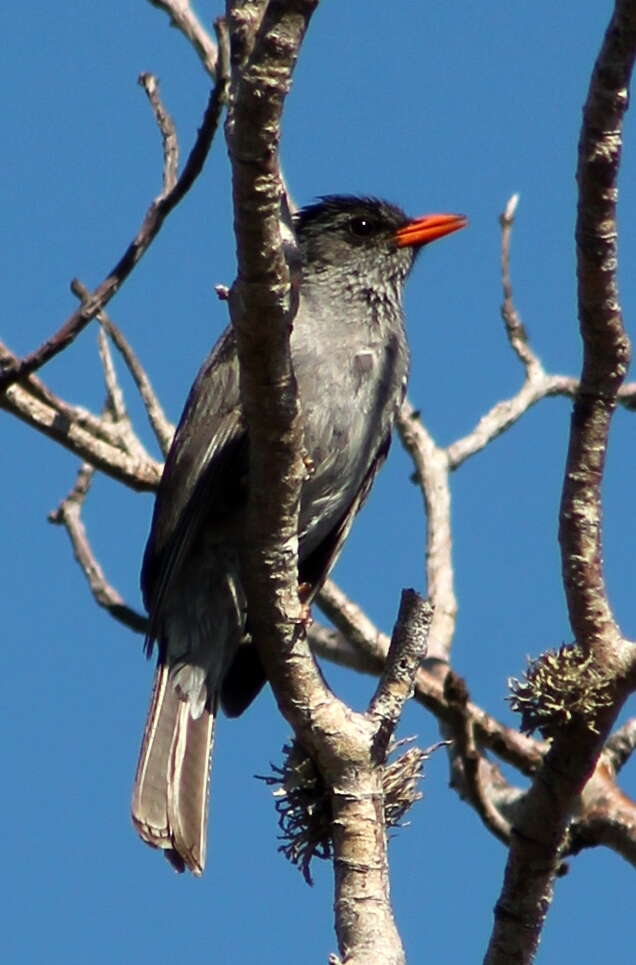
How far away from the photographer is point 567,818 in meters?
5.29

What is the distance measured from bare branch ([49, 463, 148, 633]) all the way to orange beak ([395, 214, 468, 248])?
2060mm

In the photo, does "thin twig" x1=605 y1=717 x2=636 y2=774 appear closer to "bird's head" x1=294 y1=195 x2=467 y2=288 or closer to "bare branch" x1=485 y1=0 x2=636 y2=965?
"bare branch" x1=485 y1=0 x2=636 y2=965

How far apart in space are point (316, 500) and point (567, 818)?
2057 mm

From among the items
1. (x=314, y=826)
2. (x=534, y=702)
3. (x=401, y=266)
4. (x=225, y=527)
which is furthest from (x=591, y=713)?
(x=401, y=266)

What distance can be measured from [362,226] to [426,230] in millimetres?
310

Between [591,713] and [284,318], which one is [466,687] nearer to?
[591,713]

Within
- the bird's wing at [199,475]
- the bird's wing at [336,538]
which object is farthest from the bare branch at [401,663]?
the bird's wing at [336,538]

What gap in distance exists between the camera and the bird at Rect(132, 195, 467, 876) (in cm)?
637

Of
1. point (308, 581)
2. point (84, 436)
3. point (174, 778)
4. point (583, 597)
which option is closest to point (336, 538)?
point (308, 581)

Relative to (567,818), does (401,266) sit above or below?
above

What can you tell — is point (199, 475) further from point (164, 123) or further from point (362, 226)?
point (362, 226)

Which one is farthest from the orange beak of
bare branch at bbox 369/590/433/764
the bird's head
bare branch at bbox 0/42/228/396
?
bare branch at bbox 369/590/433/764

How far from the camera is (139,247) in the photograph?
5.61 metres


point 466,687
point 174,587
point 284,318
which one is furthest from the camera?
point 174,587
